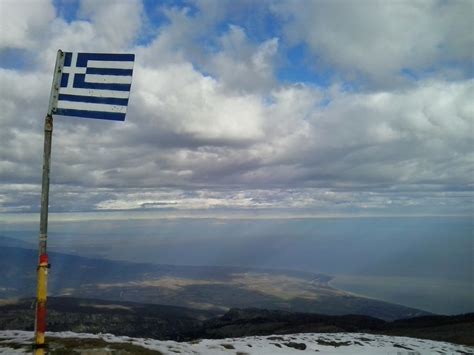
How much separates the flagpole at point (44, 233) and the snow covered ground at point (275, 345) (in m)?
12.9

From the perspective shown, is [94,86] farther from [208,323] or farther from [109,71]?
[208,323]

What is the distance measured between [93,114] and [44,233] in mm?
4038

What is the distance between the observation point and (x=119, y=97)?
41.9 feet

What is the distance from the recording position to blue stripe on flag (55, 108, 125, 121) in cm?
1271

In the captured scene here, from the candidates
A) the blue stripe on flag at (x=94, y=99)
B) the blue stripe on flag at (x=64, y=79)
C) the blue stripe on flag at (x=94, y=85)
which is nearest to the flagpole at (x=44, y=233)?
the blue stripe on flag at (x=64, y=79)

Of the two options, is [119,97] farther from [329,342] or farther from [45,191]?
[329,342]

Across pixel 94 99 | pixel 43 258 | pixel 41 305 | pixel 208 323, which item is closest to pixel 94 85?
pixel 94 99

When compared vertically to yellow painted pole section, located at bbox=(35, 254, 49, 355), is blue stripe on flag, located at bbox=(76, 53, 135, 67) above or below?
above

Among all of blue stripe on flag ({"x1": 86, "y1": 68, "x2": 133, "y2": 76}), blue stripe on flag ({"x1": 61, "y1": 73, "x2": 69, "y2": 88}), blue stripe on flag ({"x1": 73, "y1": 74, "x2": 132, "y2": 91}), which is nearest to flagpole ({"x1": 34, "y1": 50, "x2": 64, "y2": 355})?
blue stripe on flag ({"x1": 61, "y1": 73, "x2": 69, "y2": 88})

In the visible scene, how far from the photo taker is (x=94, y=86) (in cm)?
1279

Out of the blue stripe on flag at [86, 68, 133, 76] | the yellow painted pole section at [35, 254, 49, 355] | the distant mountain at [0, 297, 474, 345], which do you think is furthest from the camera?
the distant mountain at [0, 297, 474, 345]

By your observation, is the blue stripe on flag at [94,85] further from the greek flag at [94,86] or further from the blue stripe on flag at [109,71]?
the blue stripe on flag at [109,71]

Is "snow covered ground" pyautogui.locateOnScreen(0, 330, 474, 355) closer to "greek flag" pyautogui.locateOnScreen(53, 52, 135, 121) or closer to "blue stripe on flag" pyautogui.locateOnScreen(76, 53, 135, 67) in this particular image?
"greek flag" pyautogui.locateOnScreen(53, 52, 135, 121)

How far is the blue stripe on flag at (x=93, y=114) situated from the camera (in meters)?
12.7
